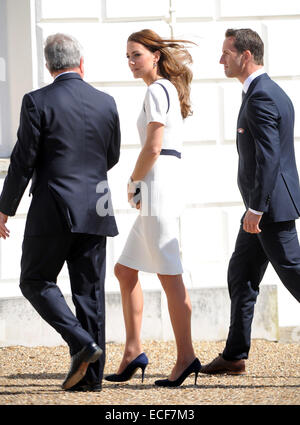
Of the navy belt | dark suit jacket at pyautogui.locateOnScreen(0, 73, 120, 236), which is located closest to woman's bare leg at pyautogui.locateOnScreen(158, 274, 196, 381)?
dark suit jacket at pyautogui.locateOnScreen(0, 73, 120, 236)

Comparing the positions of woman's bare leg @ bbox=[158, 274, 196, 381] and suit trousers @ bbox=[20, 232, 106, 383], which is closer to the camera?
suit trousers @ bbox=[20, 232, 106, 383]

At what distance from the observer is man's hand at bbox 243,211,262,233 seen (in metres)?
4.73

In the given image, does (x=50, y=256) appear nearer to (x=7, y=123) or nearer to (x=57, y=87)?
(x=57, y=87)

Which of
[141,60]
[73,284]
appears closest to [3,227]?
[73,284]

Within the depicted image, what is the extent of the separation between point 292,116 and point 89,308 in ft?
4.82

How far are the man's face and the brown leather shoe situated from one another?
1.63 meters

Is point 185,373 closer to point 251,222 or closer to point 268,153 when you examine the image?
point 251,222

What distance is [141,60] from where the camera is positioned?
4957 mm

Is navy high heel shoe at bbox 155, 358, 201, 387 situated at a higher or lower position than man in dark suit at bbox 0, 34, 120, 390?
lower

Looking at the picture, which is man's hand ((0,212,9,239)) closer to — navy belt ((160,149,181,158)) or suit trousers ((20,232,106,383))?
suit trousers ((20,232,106,383))

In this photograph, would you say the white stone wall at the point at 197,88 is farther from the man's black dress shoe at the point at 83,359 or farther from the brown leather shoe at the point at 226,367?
the man's black dress shoe at the point at 83,359

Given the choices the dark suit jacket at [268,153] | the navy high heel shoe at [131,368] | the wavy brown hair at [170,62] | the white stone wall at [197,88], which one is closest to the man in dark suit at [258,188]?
the dark suit jacket at [268,153]

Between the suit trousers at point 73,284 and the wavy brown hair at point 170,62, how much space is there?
36.5 inches

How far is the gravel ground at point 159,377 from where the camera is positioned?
4.55m
